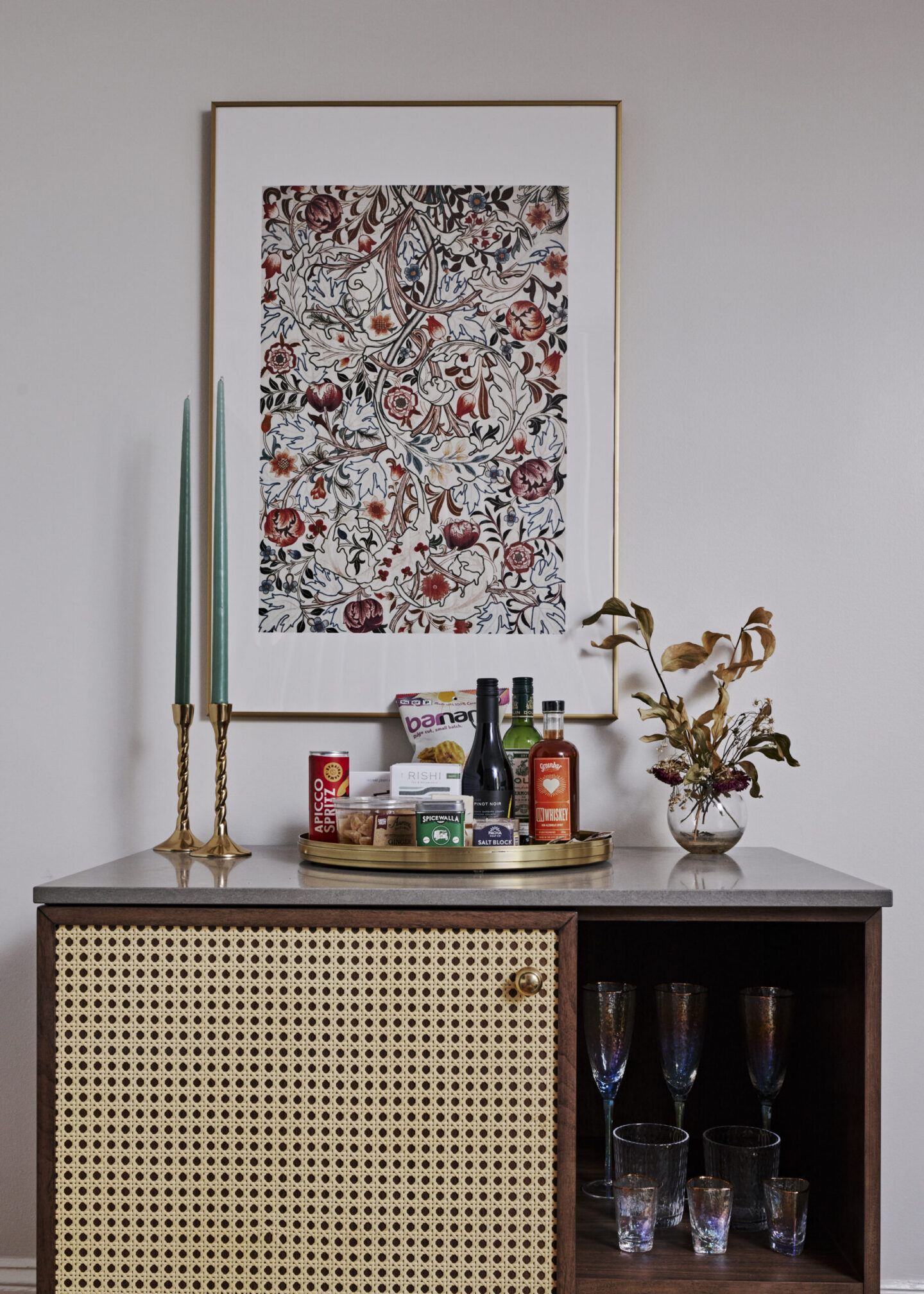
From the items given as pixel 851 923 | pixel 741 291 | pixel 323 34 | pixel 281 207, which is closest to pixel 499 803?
pixel 851 923

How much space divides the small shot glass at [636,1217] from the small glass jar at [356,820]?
1.83 ft

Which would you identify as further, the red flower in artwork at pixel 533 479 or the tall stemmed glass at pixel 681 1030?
the red flower in artwork at pixel 533 479

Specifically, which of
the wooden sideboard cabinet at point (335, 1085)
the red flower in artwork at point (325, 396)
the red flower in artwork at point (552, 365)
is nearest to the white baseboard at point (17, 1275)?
the wooden sideboard cabinet at point (335, 1085)

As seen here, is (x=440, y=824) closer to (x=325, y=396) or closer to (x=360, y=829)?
(x=360, y=829)

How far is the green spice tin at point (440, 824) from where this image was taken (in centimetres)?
134

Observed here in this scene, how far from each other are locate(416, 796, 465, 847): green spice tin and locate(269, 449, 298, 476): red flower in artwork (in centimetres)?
65

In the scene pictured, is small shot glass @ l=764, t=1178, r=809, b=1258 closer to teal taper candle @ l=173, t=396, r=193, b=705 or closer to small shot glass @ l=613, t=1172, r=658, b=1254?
small shot glass @ l=613, t=1172, r=658, b=1254

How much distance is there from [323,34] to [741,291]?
0.84 meters

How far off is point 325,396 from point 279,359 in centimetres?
10

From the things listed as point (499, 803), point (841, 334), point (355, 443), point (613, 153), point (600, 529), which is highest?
point (613, 153)

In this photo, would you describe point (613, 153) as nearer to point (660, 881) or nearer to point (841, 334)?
point (841, 334)

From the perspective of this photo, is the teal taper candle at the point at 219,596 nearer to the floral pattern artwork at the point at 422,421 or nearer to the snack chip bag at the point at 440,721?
the floral pattern artwork at the point at 422,421

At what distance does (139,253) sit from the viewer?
1.73 meters

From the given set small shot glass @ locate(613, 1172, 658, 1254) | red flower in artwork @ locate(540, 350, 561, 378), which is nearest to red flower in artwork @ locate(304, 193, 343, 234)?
red flower in artwork @ locate(540, 350, 561, 378)
